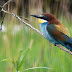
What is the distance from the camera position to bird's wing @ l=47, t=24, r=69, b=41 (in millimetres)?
1759

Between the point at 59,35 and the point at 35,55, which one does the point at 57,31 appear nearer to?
the point at 59,35

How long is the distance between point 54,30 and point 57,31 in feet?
0.10

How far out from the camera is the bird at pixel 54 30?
1750 mm

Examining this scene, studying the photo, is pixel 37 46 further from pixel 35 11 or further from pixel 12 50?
pixel 35 11

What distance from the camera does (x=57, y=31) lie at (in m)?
1.80

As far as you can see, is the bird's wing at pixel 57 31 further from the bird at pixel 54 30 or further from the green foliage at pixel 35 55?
the green foliage at pixel 35 55

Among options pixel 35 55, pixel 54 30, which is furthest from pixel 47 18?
pixel 35 55

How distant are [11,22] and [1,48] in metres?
0.68

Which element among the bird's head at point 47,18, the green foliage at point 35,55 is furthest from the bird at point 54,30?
the green foliage at point 35,55

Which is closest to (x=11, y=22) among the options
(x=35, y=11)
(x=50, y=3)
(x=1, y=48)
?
(x=35, y=11)

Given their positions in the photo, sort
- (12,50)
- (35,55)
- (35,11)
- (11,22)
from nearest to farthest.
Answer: (35,55), (12,50), (11,22), (35,11)

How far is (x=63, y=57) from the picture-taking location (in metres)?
2.27

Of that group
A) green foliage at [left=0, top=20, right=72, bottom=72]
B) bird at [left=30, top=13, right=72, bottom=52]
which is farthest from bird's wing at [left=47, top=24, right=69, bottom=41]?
green foliage at [left=0, top=20, right=72, bottom=72]

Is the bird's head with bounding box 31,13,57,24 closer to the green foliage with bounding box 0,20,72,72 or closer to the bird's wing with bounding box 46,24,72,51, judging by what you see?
the bird's wing with bounding box 46,24,72,51
